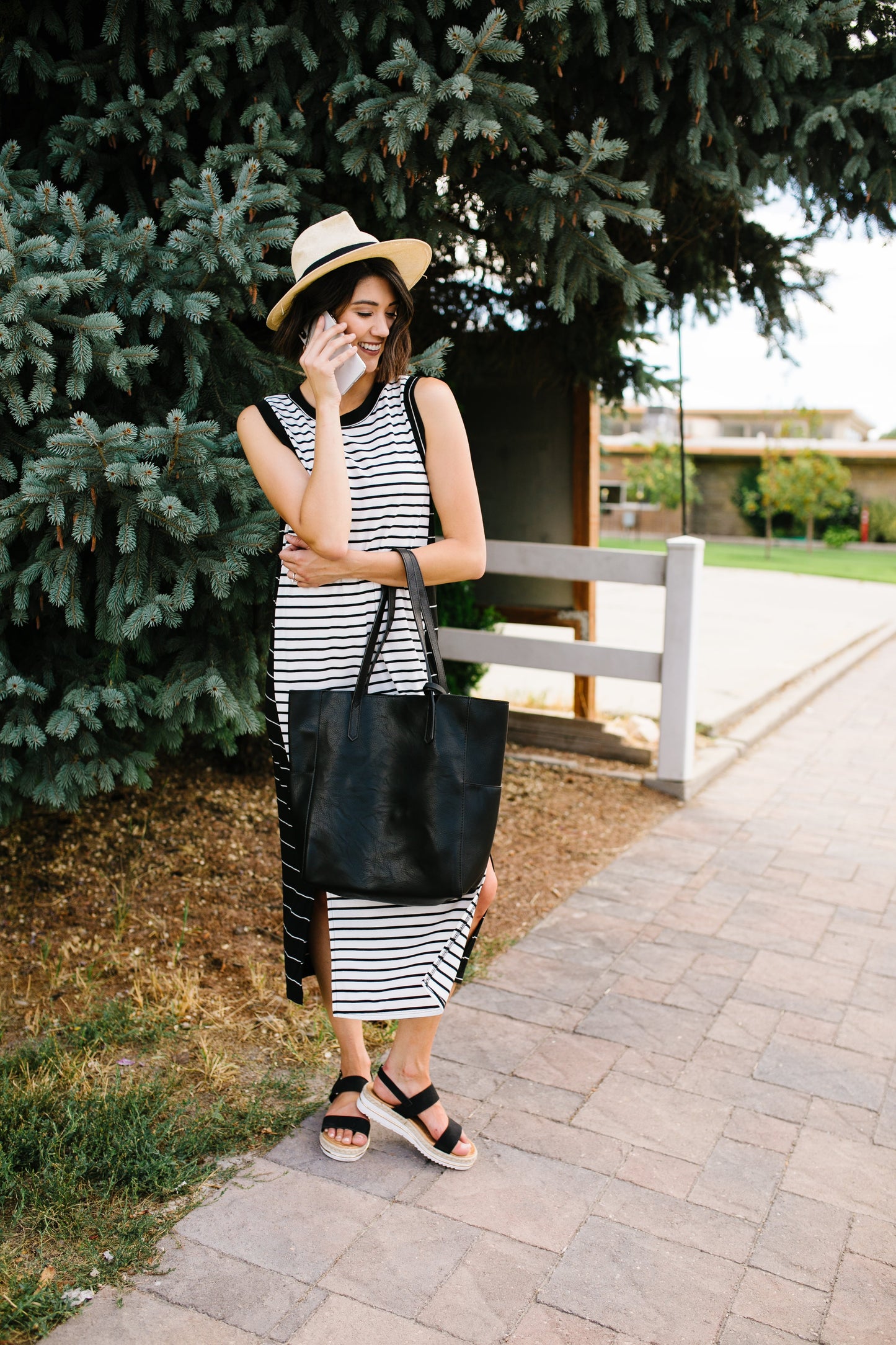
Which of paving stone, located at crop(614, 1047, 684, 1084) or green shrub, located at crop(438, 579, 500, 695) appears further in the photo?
green shrub, located at crop(438, 579, 500, 695)

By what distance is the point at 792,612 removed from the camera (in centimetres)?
1603

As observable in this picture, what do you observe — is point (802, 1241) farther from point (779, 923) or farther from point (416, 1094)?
point (779, 923)

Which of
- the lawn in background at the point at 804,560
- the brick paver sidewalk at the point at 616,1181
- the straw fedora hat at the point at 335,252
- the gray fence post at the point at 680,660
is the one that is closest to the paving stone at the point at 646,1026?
the brick paver sidewalk at the point at 616,1181

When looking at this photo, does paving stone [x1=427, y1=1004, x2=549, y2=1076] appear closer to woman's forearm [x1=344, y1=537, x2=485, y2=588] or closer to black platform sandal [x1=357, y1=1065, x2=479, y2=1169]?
black platform sandal [x1=357, y1=1065, x2=479, y2=1169]

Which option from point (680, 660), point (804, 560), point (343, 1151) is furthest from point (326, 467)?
point (804, 560)

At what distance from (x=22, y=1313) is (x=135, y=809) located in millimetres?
2703

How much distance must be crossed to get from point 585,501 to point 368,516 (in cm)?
461

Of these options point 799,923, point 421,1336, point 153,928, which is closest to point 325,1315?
point 421,1336

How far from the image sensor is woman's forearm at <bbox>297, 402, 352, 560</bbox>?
2.25 m

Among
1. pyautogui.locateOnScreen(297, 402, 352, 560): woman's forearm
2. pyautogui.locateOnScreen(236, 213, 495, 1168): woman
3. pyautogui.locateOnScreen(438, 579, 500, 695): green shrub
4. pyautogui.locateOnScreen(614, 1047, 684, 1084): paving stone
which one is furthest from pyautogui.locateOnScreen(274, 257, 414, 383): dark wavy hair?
pyautogui.locateOnScreen(438, 579, 500, 695): green shrub

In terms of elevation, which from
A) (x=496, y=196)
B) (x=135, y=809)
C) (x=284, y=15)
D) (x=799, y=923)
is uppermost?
(x=284, y=15)

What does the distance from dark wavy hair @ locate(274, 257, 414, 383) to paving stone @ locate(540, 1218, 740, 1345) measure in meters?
1.94

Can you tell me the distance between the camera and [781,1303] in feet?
7.18

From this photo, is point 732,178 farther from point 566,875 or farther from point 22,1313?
point 22,1313
